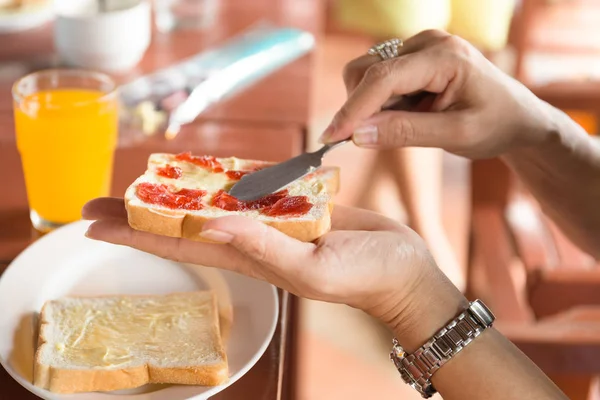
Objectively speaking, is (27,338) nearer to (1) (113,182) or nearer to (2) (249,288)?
(2) (249,288)

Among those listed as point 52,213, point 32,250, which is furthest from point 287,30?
point 32,250

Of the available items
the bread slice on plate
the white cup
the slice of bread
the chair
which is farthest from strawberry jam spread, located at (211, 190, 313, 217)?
the white cup

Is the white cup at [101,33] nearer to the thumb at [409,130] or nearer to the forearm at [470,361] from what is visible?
the thumb at [409,130]

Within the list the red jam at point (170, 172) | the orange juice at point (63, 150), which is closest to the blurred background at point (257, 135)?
the orange juice at point (63, 150)

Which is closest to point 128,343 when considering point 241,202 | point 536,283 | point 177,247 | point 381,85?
point 177,247

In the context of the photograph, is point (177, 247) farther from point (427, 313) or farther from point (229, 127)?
point (229, 127)

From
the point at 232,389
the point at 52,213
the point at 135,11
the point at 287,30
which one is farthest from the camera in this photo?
the point at 287,30

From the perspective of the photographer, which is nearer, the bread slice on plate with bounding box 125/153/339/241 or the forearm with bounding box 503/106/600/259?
the bread slice on plate with bounding box 125/153/339/241

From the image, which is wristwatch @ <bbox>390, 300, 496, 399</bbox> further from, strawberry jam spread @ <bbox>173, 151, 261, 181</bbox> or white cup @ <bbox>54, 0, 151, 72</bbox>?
white cup @ <bbox>54, 0, 151, 72</bbox>
